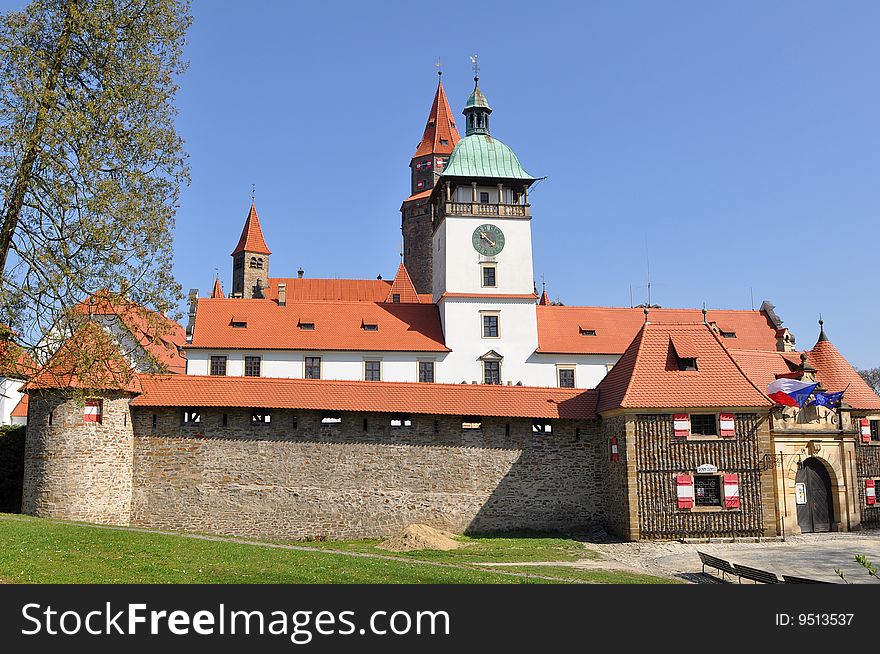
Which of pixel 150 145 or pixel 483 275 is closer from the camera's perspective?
pixel 150 145

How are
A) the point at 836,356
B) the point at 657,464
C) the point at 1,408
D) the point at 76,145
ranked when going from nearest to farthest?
the point at 76,145 → the point at 657,464 → the point at 836,356 → the point at 1,408

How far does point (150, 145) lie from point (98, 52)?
93.0 inches

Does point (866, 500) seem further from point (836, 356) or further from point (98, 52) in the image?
point (98, 52)

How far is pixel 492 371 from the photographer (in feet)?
149

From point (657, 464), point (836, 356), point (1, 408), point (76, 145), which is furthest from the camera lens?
point (1, 408)

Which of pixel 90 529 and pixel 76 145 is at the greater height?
pixel 76 145

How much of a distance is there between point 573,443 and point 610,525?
9.51 ft

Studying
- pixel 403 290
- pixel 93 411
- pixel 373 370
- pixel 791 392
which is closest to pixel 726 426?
pixel 791 392

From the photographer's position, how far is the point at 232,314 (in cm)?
4528

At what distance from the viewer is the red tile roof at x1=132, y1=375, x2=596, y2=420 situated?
91.5 ft

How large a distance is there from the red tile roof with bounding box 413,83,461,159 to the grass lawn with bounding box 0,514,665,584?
6009cm

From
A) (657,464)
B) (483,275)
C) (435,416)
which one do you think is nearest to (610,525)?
(657,464)

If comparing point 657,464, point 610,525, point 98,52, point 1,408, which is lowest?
point 610,525

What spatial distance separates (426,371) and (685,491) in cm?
1996
